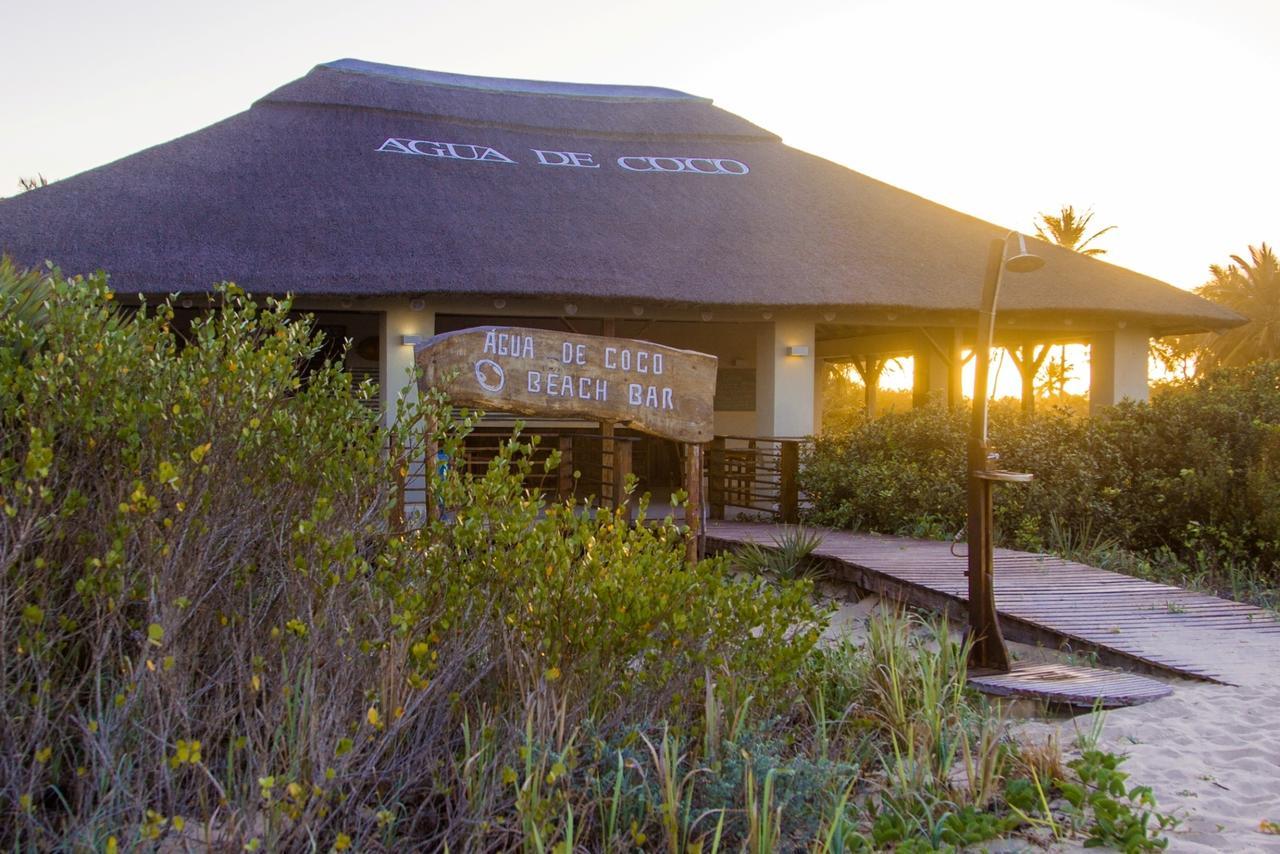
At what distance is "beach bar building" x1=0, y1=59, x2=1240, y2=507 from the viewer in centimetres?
1228

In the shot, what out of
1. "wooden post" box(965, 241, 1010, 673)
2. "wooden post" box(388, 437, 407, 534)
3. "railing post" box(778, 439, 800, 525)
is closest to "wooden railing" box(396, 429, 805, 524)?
"railing post" box(778, 439, 800, 525)

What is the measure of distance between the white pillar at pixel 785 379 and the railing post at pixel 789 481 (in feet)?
4.80

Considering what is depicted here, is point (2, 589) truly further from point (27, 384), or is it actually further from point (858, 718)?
point (858, 718)

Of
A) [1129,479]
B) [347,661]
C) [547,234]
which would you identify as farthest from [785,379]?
[347,661]

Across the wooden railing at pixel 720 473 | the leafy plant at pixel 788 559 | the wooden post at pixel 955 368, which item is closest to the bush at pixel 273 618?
the leafy plant at pixel 788 559

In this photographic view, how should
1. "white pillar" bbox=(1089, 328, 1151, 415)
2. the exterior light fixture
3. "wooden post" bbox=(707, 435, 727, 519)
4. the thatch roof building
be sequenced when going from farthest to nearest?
"white pillar" bbox=(1089, 328, 1151, 415) < "wooden post" bbox=(707, 435, 727, 519) < the thatch roof building < the exterior light fixture

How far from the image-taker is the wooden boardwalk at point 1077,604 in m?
5.61

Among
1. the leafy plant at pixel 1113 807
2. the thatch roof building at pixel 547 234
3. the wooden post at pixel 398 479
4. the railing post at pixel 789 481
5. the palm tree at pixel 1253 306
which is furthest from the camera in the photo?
the palm tree at pixel 1253 306

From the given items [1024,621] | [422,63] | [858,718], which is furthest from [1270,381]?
[422,63]

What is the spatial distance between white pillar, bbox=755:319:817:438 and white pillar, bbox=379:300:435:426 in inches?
168

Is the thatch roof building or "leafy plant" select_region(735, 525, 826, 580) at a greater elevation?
the thatch roof building

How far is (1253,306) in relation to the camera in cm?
3659

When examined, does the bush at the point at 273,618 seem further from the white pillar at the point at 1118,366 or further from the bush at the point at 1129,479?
the white pillar at the point at 1118,366

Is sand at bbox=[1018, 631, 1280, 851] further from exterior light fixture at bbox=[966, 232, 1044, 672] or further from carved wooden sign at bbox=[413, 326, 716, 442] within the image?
carved wooden sign at bbox=[413, 326, 716, 442]
